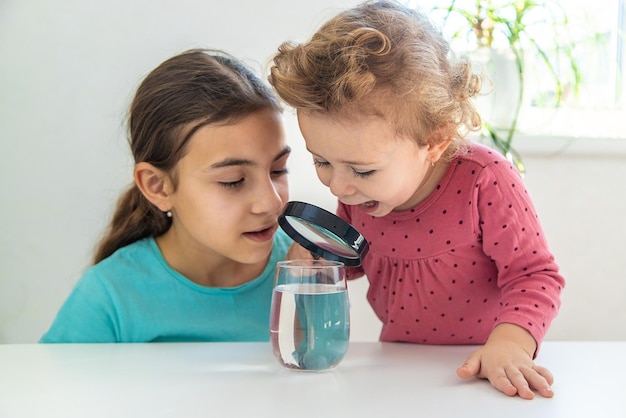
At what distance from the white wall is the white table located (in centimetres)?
50

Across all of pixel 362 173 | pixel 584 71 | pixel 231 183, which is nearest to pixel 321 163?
pixel 362 173

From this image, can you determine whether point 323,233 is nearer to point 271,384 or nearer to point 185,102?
point 271,384

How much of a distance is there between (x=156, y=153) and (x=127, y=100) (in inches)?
12.8

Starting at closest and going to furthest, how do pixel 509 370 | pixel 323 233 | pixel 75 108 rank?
1. pixel 509 370
2. pixel 323 233
3. pixel 75 108

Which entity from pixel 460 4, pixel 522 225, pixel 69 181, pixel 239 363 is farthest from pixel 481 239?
pixel 69 181

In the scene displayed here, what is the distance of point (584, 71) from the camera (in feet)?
5.10

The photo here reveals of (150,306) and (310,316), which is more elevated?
(310,316)

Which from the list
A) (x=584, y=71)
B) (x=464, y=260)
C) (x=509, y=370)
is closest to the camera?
(x=509, y=370)

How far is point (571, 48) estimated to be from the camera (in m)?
1.48

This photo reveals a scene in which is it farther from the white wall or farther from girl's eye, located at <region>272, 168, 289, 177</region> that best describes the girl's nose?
the white wall

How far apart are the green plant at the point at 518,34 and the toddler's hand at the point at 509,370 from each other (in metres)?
0.71

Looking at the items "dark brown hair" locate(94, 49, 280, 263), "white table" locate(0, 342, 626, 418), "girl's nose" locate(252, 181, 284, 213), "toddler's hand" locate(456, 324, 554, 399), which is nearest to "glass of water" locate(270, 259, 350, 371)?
"white table" locate(0, 342, 626, 418)

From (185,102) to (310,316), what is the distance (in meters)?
0.45

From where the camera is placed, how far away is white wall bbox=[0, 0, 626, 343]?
51.5 inches
